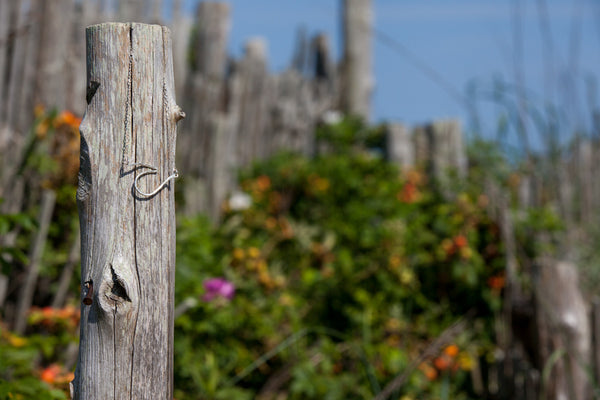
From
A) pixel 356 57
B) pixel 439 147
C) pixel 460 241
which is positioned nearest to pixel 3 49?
pixel 460 241

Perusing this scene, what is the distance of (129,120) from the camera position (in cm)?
157

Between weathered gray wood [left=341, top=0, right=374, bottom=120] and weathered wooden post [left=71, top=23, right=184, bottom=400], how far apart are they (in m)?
6.35

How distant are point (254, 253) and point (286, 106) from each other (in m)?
2.59

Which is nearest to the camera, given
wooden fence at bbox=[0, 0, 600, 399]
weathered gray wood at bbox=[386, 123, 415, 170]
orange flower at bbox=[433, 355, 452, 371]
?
wooden fence at bbox=[0, 0, 600, 399]

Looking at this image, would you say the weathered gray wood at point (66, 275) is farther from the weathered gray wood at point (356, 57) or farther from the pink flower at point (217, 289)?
the weathered gray wood at point (356, 57)

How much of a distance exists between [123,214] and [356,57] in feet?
21.9

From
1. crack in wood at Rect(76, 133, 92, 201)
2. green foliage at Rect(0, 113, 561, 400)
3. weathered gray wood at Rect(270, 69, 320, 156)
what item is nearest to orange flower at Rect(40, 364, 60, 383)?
green foliage at Rect(0, 113, 561, 400)

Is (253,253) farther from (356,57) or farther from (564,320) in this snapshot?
(356,57)

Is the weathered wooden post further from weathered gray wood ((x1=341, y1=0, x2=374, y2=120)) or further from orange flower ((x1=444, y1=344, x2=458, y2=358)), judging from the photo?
weathered gray wood ((x1=341, y1=0, x2=374, y2=120))

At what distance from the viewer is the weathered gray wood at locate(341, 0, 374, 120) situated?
7883 millimetres

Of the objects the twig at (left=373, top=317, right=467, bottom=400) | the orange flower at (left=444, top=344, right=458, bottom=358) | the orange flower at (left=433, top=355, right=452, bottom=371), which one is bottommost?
the orange flower at (left=433, top=355, right=452, bottom=371)

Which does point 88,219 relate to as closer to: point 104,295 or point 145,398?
point 104,295

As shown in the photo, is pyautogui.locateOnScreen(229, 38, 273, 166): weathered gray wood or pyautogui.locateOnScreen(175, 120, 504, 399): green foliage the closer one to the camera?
pyautogui.locateOnScreen(175, 120, 504, 399): green foliage

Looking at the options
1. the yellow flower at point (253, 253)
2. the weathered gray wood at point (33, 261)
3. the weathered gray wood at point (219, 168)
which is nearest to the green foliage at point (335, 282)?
the yellow flower at point (253, 253)
